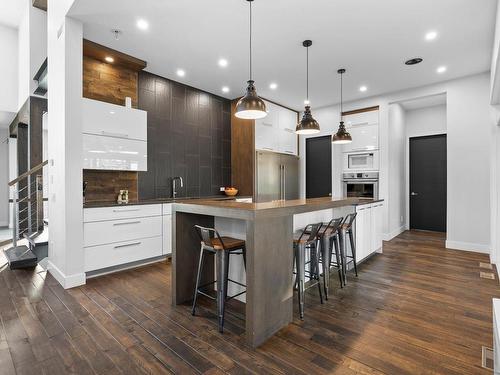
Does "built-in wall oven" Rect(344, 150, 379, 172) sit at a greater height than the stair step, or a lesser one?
greater

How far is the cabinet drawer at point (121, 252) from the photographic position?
10.7 ft

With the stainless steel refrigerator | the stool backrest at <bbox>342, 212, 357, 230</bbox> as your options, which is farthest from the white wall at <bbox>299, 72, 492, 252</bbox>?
the stainless steel refrigerator

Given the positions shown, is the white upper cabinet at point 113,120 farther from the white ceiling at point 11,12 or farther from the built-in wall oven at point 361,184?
the built-in wall oven at point 361,184

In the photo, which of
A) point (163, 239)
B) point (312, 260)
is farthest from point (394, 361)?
point (163, 239)

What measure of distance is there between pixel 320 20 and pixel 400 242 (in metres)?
4.51

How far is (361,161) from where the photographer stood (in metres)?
5.82

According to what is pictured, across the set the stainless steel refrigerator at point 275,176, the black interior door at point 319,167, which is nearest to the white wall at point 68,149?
the stainless steel refrigerator at point 275,176

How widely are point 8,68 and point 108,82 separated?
380 cm

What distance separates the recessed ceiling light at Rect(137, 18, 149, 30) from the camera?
3070mm

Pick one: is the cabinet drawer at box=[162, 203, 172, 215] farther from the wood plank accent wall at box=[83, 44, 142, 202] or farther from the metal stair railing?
the metal stair railing

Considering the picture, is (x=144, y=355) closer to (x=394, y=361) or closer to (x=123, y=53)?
(x=394, y=361)

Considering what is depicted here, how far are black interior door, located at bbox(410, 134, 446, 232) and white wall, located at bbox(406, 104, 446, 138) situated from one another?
0.15m

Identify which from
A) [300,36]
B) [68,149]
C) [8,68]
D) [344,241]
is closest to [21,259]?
[68,149]

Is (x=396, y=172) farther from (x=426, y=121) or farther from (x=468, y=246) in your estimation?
(x=468, y=246)
